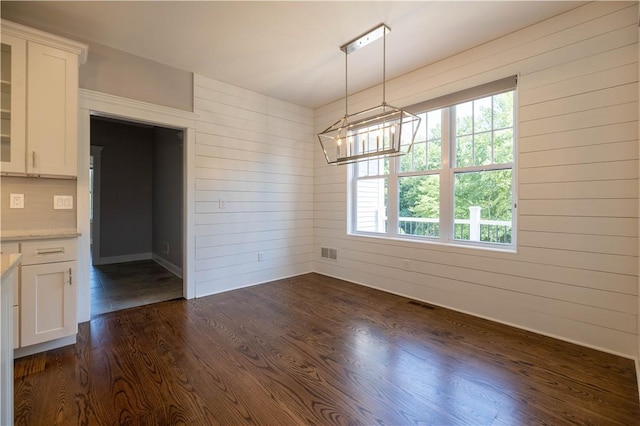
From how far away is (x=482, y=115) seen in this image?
3146mm

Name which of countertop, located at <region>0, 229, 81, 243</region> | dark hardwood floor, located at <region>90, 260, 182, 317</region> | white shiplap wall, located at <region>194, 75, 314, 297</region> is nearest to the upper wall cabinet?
countertop, located at <region>0, 229, 81, 243</region>

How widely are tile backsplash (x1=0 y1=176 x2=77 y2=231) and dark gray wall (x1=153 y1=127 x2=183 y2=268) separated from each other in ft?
6.36

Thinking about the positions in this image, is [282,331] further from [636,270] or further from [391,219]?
[636,270]

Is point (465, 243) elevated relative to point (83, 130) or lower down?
lower down

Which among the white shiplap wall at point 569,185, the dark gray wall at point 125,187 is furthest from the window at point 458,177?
the dark gray wall at point 125,187

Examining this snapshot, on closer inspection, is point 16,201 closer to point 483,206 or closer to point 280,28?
point 280,28

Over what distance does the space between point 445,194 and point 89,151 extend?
12.6 ft

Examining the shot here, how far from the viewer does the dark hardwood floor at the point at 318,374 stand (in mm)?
1661

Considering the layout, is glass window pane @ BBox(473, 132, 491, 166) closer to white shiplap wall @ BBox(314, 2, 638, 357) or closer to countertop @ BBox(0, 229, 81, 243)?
white shiplap wall @ BBox(314, 2, 638, 357)

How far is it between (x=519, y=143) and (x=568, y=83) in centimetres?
58

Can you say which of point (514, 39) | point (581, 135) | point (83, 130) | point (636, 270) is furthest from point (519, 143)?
point (83, 130)

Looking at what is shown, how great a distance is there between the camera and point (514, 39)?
280 cm

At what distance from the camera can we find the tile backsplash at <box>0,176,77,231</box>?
2.47 metres

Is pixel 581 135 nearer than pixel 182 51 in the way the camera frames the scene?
Yes
